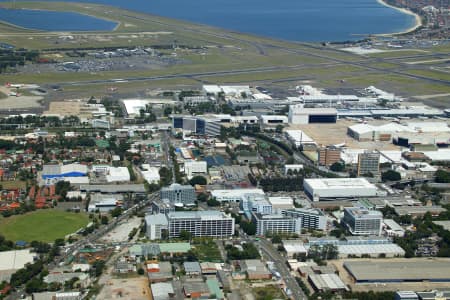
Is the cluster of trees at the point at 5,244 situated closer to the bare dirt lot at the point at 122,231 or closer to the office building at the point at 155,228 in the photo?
the bare dirt lot at the point at 122,231

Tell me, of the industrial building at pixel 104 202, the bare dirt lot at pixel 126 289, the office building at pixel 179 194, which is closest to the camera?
the bare dirt lot at pixel 126 289

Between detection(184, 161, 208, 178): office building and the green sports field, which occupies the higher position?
detection(184, 161, 208, 178): office building

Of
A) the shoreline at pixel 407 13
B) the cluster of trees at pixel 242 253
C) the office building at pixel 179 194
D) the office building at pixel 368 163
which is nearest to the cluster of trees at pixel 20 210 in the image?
the office building at pixel 179 194

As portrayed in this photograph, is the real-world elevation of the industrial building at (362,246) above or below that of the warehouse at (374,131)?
below

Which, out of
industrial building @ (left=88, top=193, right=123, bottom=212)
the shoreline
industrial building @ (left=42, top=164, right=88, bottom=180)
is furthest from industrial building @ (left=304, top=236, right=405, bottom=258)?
the shoreline

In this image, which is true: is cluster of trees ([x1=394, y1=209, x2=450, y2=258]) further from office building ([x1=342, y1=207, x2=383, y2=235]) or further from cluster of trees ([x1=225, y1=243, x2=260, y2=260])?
cluster of trees ([x1=225, y1=243, x2=260, y2=260])
